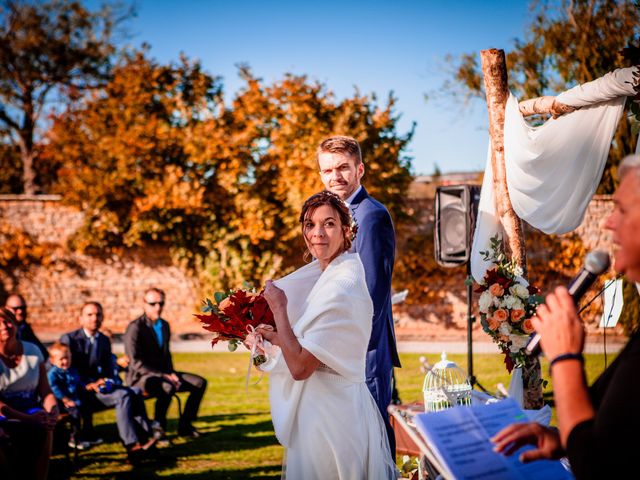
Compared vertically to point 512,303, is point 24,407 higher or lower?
lower

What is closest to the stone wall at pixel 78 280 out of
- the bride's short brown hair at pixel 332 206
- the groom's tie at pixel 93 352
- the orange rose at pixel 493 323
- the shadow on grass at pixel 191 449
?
the shadow on grass at pixel 191 449

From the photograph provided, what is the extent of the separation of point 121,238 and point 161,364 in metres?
11.2

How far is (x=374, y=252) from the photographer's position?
135 inches

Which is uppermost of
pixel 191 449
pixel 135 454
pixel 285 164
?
pixel 285 164

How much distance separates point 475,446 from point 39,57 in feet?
99.9

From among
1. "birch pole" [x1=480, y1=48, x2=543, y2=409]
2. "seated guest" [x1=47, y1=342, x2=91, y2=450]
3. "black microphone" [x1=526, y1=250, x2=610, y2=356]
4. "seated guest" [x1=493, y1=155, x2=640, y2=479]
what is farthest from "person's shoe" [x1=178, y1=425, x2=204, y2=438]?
"black microphone" [x1=526, y1=250, x2=610, y2=356]

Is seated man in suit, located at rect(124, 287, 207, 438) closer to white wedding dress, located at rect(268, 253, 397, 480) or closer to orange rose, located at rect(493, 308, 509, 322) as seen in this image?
orange rose, located at rect(493, 308, 509, 322)

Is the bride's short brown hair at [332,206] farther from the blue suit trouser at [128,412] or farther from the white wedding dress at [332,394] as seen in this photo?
the blue suit trouser at [128,412]

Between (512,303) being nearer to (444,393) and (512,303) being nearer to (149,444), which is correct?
(444,393)

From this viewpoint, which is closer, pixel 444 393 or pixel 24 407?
pixel 444 393

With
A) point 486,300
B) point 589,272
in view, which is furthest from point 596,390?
point 486,300

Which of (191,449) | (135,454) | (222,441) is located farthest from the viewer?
(222,441)

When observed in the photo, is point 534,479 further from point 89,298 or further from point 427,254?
point 89,298

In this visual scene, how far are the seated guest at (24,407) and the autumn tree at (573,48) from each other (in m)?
14.3
